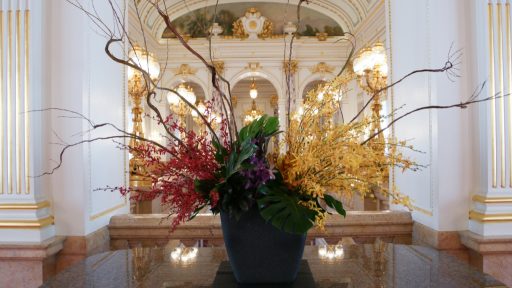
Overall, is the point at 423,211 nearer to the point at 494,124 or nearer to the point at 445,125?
the point at 445,125

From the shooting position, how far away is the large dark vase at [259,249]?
1.46 m

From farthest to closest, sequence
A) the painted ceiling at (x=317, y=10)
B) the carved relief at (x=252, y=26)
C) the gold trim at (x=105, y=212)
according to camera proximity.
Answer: the carved relief at (x=252, y=26)
the painted ceiling at (x=317, y=10)
the gold trim at (x=105, y=212)

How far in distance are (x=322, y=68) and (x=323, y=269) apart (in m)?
15.5

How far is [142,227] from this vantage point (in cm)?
310

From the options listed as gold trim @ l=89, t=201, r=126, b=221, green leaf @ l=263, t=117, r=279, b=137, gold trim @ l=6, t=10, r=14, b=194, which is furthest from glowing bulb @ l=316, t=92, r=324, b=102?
gold trim @ l=6, t=10, r=14, b=194

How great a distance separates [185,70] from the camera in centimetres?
1622

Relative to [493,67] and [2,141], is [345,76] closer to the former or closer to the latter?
[493,67]

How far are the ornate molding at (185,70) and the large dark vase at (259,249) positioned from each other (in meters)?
15.2

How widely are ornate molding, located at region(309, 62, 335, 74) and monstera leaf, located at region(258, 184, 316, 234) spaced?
1574cm

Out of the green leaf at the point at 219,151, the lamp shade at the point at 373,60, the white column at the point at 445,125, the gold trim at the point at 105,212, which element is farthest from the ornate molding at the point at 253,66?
the green leaf at the point at 219,151

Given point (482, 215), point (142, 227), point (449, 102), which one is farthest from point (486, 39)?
point (142, 227)

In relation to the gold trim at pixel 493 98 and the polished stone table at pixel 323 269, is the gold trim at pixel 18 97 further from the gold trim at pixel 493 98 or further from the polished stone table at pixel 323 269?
the gold trim at pixel 493 98

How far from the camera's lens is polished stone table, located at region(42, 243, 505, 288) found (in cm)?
154

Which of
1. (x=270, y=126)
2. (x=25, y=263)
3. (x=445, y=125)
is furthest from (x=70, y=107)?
(x=445, y=125)
